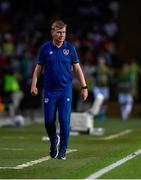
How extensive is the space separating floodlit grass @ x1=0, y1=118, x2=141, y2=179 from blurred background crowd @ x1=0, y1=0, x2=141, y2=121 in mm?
6761

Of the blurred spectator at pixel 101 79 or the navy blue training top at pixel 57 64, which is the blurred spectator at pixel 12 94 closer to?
the blurred spectator at pixel 101 79

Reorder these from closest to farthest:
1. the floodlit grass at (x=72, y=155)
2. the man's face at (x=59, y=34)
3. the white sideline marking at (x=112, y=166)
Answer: the white sideline marking at (x=112, y=166) → the floodlit grass at (x=72, y=155) → the man's face at (x=59, y=34)

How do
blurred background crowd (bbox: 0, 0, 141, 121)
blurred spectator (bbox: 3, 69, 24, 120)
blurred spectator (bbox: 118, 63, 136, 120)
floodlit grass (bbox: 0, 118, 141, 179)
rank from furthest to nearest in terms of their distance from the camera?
blurred spectator (bbox: 118, 63, 136, 120)
blurred background crowd (bbox: 0, 0, 141, 121)
blurred spectator (bbox: 3, 69, 24, 120)
floodlit grass (bbox: 0, 118, 141, 179)

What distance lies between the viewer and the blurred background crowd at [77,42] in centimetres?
3056

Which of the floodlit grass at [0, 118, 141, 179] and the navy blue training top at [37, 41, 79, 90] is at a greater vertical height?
the navy blue training top at [37, 41, 79, 90]

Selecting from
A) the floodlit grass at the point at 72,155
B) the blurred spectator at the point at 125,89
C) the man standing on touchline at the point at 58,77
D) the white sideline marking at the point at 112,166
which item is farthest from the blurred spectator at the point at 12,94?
the man standing on touchline at the point at 58,77

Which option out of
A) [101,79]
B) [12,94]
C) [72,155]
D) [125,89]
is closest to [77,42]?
[125,89]

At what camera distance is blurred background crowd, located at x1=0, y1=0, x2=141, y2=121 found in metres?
30.6

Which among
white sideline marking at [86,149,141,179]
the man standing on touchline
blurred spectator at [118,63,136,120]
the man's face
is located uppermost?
the man's face

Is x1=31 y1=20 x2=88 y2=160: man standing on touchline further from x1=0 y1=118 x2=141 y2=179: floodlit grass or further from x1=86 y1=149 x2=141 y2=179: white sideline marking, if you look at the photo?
x1=86 y1=149 x2=141 y2=179: white sideline marking

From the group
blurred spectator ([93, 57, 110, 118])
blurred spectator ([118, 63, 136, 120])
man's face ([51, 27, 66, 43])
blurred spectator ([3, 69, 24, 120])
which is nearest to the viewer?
man's face ([51, 27, 66, 43])

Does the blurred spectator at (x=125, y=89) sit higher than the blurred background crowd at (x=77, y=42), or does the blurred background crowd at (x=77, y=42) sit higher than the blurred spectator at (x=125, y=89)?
the blurred background crowd at (x=77, y=42)

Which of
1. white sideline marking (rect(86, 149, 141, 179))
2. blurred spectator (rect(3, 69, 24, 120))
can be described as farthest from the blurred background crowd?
white sideline marking (rect(86, 149, 141, 179))

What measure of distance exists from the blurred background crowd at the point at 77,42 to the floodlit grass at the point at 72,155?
6761 mm
